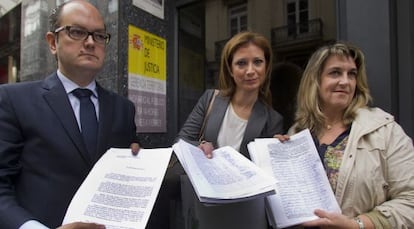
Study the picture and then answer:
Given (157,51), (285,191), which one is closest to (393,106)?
A: (285,191)

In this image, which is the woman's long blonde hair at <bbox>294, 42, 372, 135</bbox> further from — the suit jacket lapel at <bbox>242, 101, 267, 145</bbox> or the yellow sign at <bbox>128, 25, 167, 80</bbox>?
the yellow sign at <bbox>128, 25, 167, 80</bbox>

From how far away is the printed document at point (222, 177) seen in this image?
130 cm

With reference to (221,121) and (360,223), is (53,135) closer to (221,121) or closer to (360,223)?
(221,121)

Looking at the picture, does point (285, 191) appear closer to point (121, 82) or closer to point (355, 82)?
point (355, 82)

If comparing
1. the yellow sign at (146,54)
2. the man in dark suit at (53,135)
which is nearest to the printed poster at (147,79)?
the yellow sign at (146,54)

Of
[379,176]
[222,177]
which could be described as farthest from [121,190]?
[379,176]

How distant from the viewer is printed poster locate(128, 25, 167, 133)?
2.94m

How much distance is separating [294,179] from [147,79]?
71.9 inches

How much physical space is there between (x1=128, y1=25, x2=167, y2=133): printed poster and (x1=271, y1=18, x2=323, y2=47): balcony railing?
1.04 m

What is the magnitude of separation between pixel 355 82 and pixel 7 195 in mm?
1883

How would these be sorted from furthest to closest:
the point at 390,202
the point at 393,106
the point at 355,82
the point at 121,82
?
the point at 121,82, the point at 393,106, the point at 355,82, the point at 390,202

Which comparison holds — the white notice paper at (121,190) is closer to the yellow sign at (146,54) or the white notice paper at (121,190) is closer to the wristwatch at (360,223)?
the wristwatch at (360,223)

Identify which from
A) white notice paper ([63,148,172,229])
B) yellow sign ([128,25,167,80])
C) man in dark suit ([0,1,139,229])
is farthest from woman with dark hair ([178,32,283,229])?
yellow sign ([128,25,167,80])

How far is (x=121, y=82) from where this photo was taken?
287 cm
